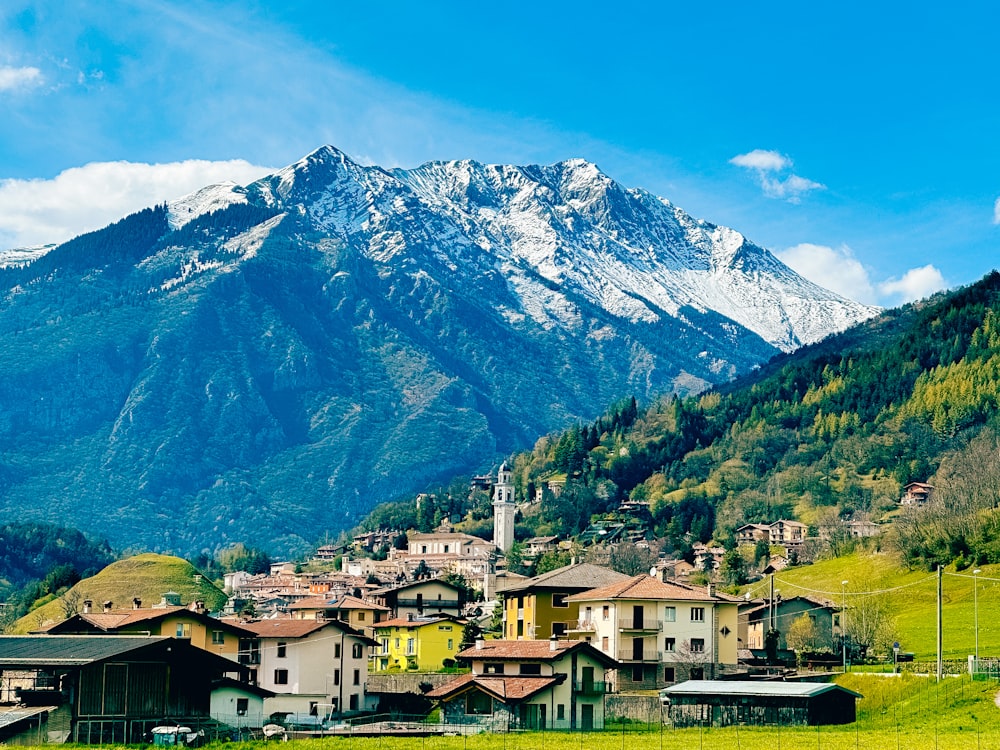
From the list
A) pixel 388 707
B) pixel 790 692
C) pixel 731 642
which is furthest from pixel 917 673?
pixel 388 707

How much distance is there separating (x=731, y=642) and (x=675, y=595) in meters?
4.50

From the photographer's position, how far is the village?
6062 centimetres

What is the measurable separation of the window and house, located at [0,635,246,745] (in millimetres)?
11495

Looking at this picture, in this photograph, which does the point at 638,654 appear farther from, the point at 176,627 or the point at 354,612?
the point at 354,612

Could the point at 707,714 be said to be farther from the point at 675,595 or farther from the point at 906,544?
the point at 906,544

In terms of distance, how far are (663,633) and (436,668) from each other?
17.8 metres

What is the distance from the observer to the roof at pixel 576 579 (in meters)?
97.0

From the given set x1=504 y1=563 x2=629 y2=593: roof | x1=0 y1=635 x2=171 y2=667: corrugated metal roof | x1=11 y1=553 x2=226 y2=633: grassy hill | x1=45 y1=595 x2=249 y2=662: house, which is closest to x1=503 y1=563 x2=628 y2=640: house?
x1=504 y1=563 x2=629 y2=593: roof

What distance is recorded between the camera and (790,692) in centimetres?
6506

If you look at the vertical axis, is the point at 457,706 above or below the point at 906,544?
below

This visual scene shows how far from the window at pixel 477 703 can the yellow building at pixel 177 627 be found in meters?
15.8

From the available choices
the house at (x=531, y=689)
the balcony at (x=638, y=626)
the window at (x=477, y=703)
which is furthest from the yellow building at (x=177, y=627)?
the balcony at (x=638, y=626)

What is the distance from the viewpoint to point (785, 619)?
103375mm

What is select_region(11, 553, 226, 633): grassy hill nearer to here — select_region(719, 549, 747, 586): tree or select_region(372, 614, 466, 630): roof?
select_region(372, 614, 466, 630): roof
